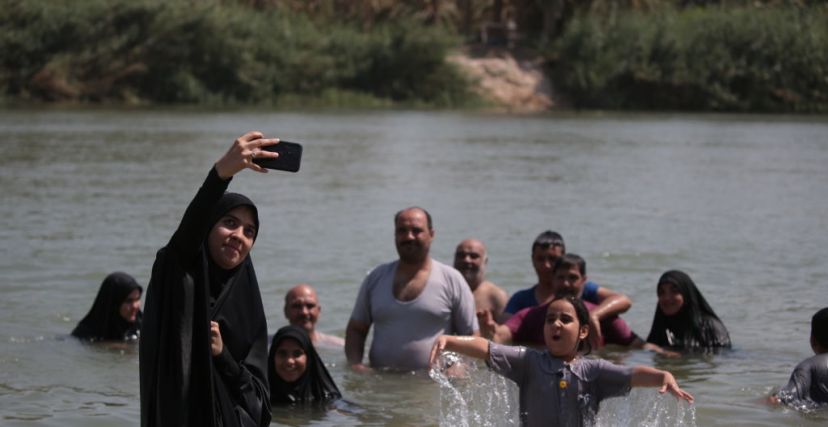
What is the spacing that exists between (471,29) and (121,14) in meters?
17.7

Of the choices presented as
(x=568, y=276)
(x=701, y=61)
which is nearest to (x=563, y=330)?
(x=568, y=276)

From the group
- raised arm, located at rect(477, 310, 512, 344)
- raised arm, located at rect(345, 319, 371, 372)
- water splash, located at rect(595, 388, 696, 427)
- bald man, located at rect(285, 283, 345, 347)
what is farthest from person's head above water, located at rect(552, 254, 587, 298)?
water splash, located at rect(595, 388, 696, 427)

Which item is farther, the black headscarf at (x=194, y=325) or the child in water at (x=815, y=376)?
the child in water at (x=815, y=376)

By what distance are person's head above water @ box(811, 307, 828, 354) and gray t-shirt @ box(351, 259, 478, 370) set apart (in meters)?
2.02

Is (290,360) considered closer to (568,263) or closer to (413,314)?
(413,314)

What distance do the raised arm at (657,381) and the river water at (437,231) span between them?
2.58 feet

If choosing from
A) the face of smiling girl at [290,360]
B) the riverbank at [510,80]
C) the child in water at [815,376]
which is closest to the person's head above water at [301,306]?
the face of smiling girl at [290,360]

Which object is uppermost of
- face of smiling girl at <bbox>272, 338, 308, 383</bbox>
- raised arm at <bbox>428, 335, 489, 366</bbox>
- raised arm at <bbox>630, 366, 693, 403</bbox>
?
raised arm at <bbox>428, 335, 489, 366</bbox>

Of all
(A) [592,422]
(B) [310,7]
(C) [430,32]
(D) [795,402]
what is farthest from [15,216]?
(B) [310,7]

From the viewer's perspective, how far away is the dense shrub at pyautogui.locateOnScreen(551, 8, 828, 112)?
55.2 meters

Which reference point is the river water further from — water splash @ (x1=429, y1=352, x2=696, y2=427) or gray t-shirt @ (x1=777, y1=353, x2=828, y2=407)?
gray t-shirt @ (x1=777, y1=353, x2=828, y2=407)

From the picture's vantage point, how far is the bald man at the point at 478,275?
10453mm

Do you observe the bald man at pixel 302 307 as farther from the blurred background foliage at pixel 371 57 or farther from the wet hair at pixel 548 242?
the blurred background foliage at pixel 371 57

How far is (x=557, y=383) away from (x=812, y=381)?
256cm
